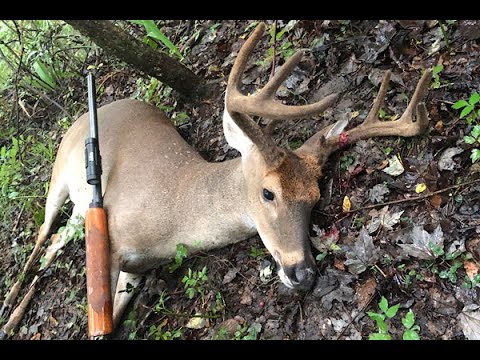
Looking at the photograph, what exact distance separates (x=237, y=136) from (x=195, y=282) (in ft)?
3.92

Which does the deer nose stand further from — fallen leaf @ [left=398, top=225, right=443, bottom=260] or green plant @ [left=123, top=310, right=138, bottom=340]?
green plant @ [left=123, top=310, right=138, bottom=340]

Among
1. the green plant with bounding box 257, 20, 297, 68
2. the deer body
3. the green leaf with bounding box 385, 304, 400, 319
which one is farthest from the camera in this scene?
the green plant with bounding box 257, 20, 297, 68

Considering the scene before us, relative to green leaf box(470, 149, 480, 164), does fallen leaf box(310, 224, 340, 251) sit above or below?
below

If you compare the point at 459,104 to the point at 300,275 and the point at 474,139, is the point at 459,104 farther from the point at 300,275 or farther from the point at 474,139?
the point at 300,275

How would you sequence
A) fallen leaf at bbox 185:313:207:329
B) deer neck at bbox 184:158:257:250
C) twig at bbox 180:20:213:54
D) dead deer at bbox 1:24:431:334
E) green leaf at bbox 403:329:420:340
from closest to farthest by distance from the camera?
1. green leaf at bbox 403:329:420:340
2. dead deer at bbox 1:24:431:334
3. fallen leaf at bbox 185:313:207:329
4. deer neck at bbox 184:158:257:250
5. twig at bbox 180:20:213:54

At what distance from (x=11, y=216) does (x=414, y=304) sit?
5.47 m

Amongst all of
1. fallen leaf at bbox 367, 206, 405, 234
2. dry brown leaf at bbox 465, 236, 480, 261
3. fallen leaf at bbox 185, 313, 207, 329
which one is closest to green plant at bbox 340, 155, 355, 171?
fallen leaf at bbox 367, 206, 405, 234

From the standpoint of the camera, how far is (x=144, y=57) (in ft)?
18.1

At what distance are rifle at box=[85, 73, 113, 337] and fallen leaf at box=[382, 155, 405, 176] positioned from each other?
224 centimetres

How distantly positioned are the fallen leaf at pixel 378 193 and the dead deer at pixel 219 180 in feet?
1.29

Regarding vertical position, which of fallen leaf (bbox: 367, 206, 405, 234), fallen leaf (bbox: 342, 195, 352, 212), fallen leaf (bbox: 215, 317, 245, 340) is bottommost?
fallen leaf (bbox: 215, 317, 245, 340)

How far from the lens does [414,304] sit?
10.7 feet

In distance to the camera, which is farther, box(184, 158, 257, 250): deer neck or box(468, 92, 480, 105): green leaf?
box(184, 158, 257, 250): deer neck

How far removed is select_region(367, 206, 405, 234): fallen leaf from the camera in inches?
145
